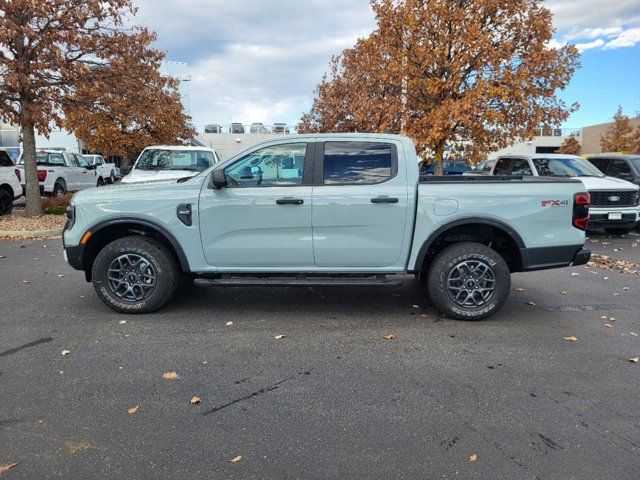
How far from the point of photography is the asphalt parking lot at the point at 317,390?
8.96 feet

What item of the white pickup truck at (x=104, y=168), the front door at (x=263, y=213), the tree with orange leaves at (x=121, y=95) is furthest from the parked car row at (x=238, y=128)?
the front door at (x=263, y=213)

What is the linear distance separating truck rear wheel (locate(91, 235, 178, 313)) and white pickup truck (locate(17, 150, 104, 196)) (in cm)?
1238

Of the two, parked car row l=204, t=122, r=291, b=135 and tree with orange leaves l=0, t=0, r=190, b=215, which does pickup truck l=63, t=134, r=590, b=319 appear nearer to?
tree with orange leaves l=0, t=0, r=190, b=215

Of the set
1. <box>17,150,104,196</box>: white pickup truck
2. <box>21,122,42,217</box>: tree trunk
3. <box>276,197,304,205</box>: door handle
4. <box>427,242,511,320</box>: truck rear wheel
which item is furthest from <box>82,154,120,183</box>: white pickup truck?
<box>427,242,511,320</box>: truck rear wheel

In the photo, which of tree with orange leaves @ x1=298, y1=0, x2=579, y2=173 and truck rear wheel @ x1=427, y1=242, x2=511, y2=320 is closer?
truck rear wheel @ x1=427, y1=242, x2=511, y2=320

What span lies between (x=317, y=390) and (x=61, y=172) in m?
16.1

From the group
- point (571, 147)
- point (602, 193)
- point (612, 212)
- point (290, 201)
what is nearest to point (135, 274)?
point (290, 201)

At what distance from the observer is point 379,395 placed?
347 centimetres

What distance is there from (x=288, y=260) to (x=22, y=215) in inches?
406

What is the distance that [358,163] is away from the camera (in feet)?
16.5

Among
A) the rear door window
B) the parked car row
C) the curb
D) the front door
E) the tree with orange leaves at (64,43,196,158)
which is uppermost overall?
the parked car row

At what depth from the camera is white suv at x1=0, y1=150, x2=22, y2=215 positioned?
11.8 meters

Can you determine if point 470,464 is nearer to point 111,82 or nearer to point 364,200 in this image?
point 364,200

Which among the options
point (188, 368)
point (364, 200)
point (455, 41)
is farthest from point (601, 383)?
point (455, 41)
